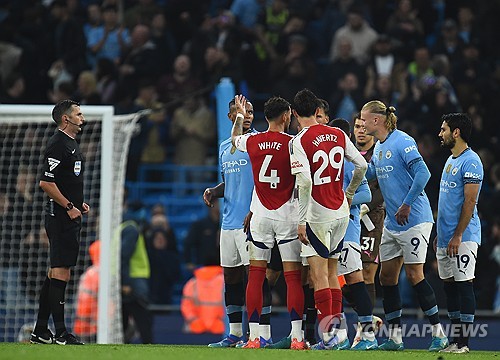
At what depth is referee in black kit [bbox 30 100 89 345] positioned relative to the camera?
36.1ft

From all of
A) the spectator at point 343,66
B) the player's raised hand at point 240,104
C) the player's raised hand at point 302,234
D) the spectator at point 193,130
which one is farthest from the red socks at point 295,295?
the spectator at point 193,130

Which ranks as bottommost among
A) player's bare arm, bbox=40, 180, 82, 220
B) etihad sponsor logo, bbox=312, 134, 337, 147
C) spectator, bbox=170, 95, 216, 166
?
player's bare arm, bbox=40, 180, 82, 220

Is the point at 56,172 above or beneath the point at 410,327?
above

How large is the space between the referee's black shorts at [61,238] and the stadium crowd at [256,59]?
269 inches

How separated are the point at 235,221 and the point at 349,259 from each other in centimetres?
118

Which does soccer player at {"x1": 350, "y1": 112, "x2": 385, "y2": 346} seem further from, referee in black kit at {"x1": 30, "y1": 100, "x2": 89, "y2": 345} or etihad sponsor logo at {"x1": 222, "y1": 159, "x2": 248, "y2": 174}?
referee in black kit at {"x1": 30, "y1": 100, "x2": 89, "y2": 345}

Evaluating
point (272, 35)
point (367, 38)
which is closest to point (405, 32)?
point (367, 38)

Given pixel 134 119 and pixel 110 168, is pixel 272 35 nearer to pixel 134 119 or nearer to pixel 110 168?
pixel 134 119

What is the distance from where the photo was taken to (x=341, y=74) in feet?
60.6

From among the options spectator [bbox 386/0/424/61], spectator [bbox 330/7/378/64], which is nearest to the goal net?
spectator [bbox 330/7/378/64]

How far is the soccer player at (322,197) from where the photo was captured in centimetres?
1029

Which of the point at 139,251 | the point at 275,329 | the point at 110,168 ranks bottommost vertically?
the point at 275,329

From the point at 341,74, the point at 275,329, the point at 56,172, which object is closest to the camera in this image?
the point at 56,172

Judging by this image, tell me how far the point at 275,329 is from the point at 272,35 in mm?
6292
